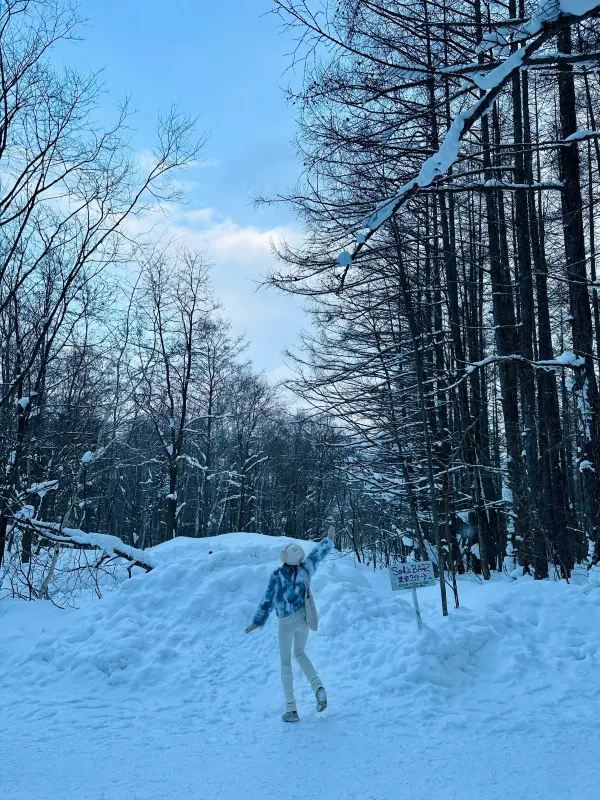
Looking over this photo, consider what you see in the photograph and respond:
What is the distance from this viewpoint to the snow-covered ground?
12.1ft

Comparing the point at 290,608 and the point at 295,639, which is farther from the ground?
the point at 290,608

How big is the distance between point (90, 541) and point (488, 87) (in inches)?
341

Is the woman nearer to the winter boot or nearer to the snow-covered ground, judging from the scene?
the winter boot

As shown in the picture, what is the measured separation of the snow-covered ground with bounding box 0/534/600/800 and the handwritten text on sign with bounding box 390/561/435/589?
52 centimetres

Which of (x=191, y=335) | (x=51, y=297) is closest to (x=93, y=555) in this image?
(x=51, y=297)

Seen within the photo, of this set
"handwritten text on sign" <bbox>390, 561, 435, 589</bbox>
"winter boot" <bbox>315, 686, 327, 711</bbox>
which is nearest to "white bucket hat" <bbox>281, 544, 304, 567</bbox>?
"winter boot" <bbox>315, 686, 327, 711</bbox>

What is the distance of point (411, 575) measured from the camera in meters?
6.40

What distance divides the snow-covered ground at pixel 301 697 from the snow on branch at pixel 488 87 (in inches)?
134

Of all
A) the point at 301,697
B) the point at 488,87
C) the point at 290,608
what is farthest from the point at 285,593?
the point at 488,87

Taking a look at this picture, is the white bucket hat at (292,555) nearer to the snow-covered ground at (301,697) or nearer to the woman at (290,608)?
the woman at (290,608)

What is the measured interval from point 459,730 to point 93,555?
8079 millimetres

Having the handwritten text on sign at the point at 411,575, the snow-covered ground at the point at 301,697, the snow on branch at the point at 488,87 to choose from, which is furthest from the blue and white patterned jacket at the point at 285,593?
the snow on branch at the point at 488,87

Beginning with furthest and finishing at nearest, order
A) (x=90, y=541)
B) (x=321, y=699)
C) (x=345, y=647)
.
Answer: (x=90, y=541) < (x=345, y=647) < (x=321, y=699)

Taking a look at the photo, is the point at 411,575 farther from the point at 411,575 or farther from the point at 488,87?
the point at 488,87
